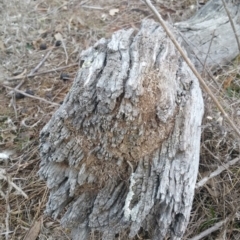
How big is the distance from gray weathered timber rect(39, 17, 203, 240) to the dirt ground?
0.74 ft

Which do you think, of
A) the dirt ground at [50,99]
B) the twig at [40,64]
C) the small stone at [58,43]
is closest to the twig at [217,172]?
the dirt ground at [50,99]

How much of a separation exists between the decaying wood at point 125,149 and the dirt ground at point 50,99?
230 millimetres

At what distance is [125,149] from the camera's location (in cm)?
154

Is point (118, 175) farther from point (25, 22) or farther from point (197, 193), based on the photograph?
point (25, 22)

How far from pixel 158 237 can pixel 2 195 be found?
851 mm

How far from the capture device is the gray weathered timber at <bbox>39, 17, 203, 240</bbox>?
58.8 inches

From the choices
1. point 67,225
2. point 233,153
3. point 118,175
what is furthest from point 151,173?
point 233,153

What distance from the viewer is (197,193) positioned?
184 cm

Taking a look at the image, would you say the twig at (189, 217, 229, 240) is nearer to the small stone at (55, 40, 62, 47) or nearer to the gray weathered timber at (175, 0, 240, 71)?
the gray weathered timber at (175, 0, 240, 71)

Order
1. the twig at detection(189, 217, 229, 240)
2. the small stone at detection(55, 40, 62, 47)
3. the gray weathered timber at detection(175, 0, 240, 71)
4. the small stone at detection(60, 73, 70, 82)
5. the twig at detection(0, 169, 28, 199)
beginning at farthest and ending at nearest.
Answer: the small stone at detection(55, 40, 62, 47)
the small stone at detection(60, 73, 70, 82)
the gray weathered timber at detection(175, 0, 240, 71)
the twig at detection(0, 169, 28, 199)
the twig at detection(189, 217, 229, 240)

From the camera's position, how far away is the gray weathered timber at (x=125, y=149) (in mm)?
1494

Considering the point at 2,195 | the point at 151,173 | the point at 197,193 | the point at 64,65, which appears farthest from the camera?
the point at 64,65

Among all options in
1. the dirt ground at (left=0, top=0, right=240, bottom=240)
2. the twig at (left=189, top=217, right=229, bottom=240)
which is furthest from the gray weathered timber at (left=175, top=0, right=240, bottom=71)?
the twig at (left=189, top=217, right=229, bottom=240)

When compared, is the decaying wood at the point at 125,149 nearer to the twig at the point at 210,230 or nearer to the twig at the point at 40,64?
the twig at the point at 210,230
